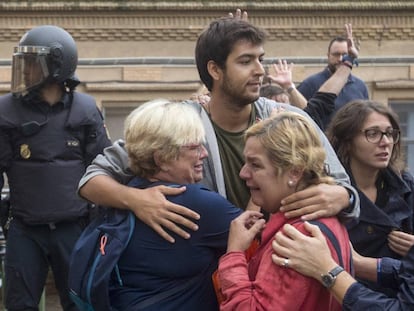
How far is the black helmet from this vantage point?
20.2 ft

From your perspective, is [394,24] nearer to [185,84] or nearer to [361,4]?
[361,4]

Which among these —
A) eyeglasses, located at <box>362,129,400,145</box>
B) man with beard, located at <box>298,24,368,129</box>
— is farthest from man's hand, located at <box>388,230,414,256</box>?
man with beard, located at <box>298,24,368,129</box>

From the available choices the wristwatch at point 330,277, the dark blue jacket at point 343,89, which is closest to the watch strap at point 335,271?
the wristwatch at point 330,277

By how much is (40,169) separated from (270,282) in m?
3.23

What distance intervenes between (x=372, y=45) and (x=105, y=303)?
12.0 m

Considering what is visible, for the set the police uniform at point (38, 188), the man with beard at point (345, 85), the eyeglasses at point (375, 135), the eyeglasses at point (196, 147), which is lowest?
the police uniform at point (38, 188)

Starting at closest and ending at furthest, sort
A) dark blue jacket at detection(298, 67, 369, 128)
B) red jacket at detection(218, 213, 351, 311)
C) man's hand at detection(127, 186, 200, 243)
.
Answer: red jacket at detection(218, 213, 351, 311) → man's hand at detection(127, 186, 200, 243) → dark blue jacket at detection(298, 67, 369, 128)

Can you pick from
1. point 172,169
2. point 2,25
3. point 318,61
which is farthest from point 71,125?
point 2,25

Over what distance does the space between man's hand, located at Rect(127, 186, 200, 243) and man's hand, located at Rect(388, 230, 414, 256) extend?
4.20ft

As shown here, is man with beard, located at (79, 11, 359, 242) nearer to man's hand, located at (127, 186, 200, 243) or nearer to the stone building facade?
man's hand, located at (127, 186, 200, 243)

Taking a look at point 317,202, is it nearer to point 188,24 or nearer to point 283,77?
point 283,77

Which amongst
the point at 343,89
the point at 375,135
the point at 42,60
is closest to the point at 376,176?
the point at 375,135

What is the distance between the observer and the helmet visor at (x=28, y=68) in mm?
6137

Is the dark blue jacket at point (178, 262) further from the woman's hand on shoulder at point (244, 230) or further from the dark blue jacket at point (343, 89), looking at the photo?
the dark blue jacket at point (343, 89)
